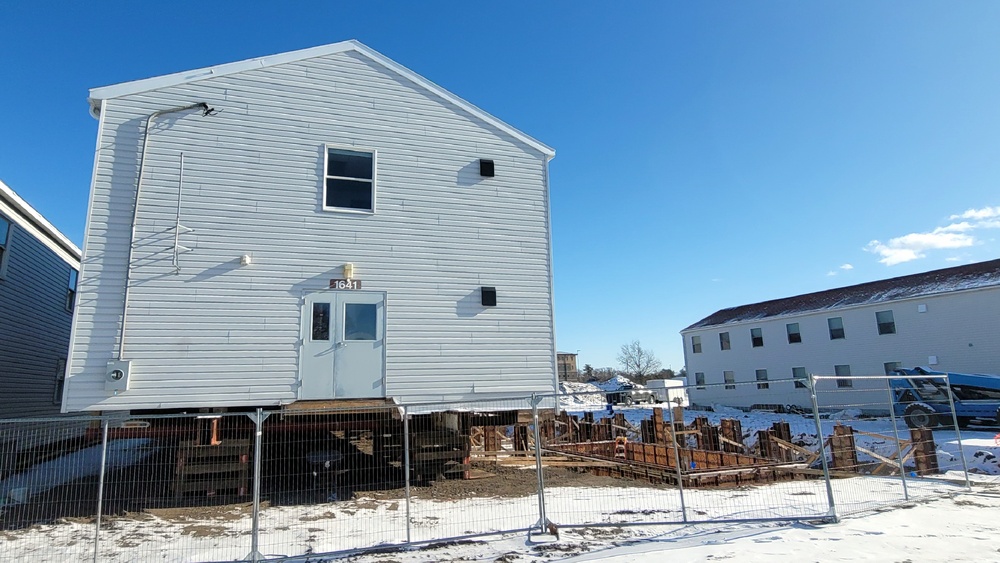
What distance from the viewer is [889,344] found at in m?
25.0

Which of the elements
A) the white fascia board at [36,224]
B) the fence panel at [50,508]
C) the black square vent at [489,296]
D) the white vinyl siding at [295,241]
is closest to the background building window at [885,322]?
the white vinyl siding at [295,241]

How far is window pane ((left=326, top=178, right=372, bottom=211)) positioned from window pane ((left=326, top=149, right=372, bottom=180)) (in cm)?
16

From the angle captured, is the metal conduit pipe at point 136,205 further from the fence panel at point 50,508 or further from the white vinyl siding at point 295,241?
the fence panel at point 50,508

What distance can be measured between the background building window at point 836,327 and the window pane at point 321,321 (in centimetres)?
2695

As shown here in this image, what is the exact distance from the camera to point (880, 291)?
88.4 ft

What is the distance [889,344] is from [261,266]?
27.5m

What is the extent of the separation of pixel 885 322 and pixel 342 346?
26322 millimetres

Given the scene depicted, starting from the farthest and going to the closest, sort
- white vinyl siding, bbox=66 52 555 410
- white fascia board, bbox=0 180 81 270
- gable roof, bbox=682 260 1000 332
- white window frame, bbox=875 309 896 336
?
white window frame, bbox=875 309 896 336
gable roof, bbox=682 260 1000 332
white fascia board, bbox=0 180 81 270
white vinyl siding, bbox=66 52 555 410

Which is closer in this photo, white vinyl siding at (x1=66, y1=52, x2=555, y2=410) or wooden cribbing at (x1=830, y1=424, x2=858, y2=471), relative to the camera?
white vinyl siding at (x1=66, y1=52, x2=555, y2=410)

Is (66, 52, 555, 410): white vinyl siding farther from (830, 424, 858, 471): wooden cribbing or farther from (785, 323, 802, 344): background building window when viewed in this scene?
(785, 323, 802, 344): background building window

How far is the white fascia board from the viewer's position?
526 inches

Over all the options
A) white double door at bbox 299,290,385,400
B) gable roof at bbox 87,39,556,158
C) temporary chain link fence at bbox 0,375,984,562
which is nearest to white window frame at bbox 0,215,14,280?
temporary chain link fence at bbox 0,375,984,562

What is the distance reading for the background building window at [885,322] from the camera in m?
25.1

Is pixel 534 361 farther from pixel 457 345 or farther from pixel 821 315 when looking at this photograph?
pixel 821 315
